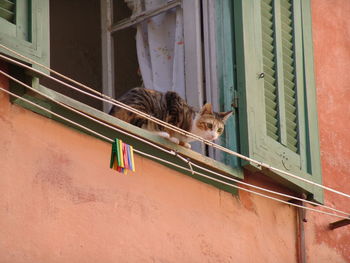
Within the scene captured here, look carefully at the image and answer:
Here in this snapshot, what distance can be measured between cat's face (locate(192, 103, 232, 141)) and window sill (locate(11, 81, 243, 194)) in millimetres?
294

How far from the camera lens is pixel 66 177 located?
5.36m

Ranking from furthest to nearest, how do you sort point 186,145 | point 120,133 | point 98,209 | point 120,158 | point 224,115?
1. point 224,115
2. point 186,145
3. point 120,133
4. point 98,209
5. point 120,158

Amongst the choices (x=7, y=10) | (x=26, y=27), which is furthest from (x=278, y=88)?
(x=7, y=10)

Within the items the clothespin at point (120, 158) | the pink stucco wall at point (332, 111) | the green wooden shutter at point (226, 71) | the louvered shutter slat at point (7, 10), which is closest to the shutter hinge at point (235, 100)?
the green wooden shutter at point (226, 71)

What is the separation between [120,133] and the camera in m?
5.66

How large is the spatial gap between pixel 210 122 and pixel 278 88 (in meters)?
0.60

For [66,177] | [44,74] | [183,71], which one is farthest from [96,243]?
[183,71]

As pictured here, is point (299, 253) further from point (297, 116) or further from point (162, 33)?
point (162, 33)

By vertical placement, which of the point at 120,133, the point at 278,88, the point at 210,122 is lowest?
the point at 120,133

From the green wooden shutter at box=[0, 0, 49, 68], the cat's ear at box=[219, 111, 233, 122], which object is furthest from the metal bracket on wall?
the green wooden shutter at box=[0, 0, 49, 68]

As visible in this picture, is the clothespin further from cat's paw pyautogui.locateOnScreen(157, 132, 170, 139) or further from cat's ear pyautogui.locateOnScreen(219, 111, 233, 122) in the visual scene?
cat's ear pyautogui.locateOnScreen(219, 111, 233, 122)

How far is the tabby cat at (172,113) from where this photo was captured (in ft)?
20.3

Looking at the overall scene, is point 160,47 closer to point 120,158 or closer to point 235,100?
point 235,100

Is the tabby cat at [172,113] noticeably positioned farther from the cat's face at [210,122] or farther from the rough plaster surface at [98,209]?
the rough plaster surface at [98,209]
